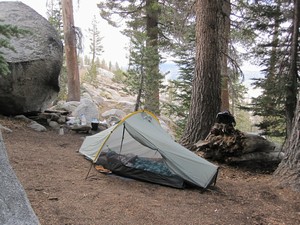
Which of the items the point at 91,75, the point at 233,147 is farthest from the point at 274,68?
the point at 91,75

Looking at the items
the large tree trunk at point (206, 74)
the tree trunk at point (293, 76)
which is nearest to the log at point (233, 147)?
the large tree trunk at point (206, 74)

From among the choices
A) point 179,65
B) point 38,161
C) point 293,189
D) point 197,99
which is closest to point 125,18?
point 179,65

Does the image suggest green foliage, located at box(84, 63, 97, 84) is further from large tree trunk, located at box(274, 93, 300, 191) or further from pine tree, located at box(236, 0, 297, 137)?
large tree trunk, located at box(274, 93, 300, 191)

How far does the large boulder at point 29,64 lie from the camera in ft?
22.6

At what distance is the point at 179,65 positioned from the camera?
10.9 m

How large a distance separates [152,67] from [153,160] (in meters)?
6.23

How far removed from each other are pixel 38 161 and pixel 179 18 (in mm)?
6128

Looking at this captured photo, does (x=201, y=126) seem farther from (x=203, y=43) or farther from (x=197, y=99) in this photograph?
(x=203, y=43)

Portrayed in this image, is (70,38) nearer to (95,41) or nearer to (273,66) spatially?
(273,66)

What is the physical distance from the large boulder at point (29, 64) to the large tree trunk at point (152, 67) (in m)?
3.61

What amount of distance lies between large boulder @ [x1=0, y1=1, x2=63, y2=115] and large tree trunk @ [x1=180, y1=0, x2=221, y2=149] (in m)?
3.99

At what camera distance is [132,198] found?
12.1 feet

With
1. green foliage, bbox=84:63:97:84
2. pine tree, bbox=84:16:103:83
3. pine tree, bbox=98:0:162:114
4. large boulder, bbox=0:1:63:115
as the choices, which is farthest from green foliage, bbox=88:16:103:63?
large boulder, bbox=0:1:63:115

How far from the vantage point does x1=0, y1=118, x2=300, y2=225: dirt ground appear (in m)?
3.07
